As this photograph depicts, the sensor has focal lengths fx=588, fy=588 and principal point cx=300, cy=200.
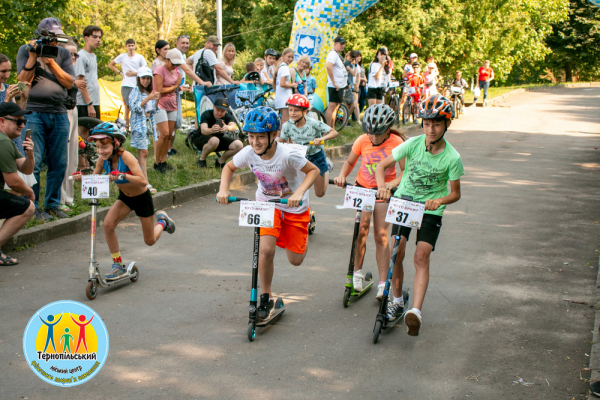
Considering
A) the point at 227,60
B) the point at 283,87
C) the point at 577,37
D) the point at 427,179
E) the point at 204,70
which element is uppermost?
the point at 577,37

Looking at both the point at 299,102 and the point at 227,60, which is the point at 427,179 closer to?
the point at 299,102

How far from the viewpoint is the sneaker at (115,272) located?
18.4 ft

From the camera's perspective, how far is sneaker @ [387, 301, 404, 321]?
5.00 metres

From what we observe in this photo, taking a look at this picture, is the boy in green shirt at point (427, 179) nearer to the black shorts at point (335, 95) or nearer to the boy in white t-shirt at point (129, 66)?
the boy in white t-shirt at point (129, 66)

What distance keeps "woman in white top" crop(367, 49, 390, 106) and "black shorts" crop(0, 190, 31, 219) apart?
Result: 1234 cm

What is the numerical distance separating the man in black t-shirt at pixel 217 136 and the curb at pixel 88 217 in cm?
52

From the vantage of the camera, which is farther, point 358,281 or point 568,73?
point 568,73

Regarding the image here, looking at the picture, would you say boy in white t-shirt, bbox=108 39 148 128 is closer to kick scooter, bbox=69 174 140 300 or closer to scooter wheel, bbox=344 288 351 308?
kick scooter, bbox=69 174 140 300

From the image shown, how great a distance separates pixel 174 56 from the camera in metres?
10.3

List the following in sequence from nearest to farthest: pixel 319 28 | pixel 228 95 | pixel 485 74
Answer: pixel 228 95
pixel 319 28
pixel 485 74

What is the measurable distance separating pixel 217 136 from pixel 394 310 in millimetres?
6642

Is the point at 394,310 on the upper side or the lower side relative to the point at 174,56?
lower

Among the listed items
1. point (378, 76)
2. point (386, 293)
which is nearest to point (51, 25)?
point (386, 293)

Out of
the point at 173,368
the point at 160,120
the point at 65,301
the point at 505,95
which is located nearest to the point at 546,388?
the point at 173,368
